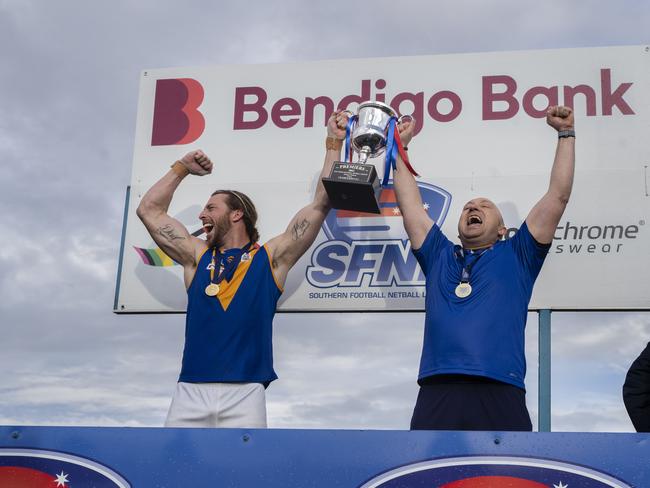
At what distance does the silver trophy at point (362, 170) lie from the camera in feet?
14.7

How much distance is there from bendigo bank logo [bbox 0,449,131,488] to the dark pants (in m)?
1.40

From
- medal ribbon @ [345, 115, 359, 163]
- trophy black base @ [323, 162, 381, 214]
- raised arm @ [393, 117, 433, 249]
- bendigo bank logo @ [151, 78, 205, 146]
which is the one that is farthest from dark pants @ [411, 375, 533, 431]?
bendigo bank logo @ [151, 78, 205, 146]

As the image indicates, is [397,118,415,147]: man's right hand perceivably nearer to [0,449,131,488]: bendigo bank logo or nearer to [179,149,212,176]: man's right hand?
[179,149,212,176]: man's right hand

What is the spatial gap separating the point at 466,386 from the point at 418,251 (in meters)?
0.93

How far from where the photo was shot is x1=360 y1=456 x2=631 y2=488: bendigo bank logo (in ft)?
9.12

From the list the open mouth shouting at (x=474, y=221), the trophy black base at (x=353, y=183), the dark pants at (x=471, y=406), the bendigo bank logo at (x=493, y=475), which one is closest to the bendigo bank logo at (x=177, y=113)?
the trophy black base at (x=353, y=183)

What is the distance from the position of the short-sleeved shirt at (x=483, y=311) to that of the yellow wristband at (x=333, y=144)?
115cm

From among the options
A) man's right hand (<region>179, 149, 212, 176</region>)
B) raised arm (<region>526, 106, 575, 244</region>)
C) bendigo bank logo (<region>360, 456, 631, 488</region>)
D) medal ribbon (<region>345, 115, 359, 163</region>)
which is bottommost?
bendigo bank logo (<region>360, 456, 631, 488</region>)

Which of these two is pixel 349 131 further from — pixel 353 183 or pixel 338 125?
pixel 353 183

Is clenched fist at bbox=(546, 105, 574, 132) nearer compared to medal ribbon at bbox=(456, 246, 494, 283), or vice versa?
medal ribbon at bbox=(456, 246, 494, 283)

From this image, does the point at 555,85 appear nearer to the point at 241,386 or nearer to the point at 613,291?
the point at 613,291

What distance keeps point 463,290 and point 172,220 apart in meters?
2.13

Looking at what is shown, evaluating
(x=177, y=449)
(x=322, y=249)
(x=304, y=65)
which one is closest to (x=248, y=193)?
(x=322, y=249)

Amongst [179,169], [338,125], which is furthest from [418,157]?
[179,169]
